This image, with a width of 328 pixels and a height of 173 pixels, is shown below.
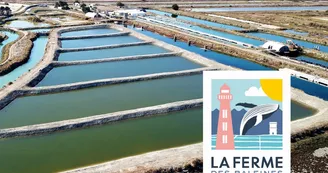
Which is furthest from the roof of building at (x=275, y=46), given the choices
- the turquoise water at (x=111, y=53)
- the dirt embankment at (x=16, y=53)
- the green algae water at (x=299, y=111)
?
the dirt embankment at (x=16, y=53)

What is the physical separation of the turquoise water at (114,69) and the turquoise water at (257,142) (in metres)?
15.2

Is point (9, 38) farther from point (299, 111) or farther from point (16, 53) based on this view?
point (299, 111)

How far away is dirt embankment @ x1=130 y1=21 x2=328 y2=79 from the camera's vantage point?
19.5 m

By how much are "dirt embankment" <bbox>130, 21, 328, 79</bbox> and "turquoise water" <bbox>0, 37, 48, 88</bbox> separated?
10.6 m

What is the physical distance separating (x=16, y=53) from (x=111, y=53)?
6.21 meters

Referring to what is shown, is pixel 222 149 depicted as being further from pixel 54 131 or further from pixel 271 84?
pixel 54 131

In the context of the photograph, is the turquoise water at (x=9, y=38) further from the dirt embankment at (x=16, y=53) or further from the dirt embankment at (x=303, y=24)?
the dirt embankment at (x=303, y=24)

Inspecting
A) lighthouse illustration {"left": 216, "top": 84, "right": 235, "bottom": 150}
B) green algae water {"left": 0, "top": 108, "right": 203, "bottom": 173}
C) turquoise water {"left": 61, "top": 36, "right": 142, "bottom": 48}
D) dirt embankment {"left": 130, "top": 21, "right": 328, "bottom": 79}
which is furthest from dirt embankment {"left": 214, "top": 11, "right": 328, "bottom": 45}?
lighthouse illustration {"left": 216, "top": 84, "right": 235, "bottom": 150}

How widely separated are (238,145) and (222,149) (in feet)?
0.57

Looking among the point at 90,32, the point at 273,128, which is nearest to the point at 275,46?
the point at 90,32

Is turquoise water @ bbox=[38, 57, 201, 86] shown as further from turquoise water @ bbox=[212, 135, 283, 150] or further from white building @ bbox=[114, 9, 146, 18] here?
white building @ bbox=[114, 9, 146, 18]

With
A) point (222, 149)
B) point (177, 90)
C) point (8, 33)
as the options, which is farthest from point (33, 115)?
point (8, 33)

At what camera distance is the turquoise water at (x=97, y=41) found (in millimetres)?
26422

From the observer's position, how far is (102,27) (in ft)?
112
